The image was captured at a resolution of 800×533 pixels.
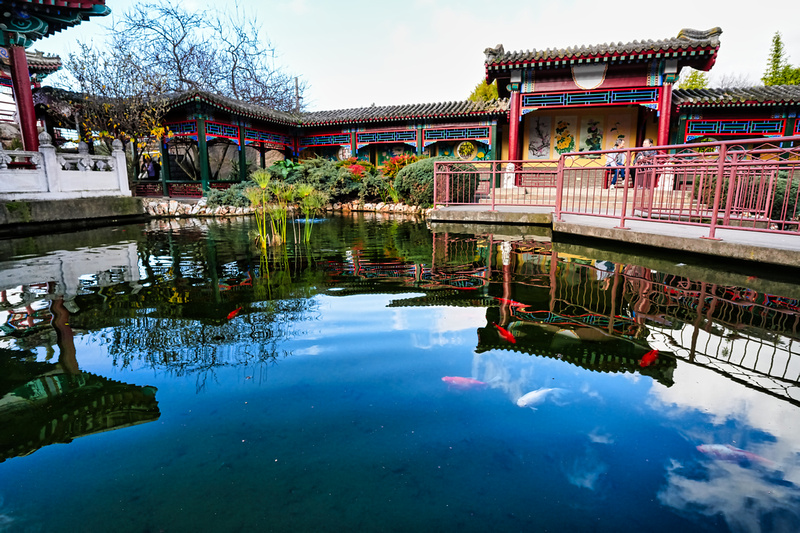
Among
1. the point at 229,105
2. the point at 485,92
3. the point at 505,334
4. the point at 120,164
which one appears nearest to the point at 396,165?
the point at 229,105

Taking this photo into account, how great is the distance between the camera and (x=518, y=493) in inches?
58.6

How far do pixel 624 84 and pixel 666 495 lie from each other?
48.3 feet

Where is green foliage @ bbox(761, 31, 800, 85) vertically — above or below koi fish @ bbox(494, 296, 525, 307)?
above

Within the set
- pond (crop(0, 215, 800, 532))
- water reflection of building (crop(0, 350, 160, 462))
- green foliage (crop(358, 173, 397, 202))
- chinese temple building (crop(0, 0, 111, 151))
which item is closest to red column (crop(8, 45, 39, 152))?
chinese temple building (crop(0, 0, 111, 151))

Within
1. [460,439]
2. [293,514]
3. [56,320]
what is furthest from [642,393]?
[56,320]

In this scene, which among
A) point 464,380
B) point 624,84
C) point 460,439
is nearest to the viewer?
point 460,439

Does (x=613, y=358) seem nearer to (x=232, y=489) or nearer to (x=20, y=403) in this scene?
(x=232, y=489)

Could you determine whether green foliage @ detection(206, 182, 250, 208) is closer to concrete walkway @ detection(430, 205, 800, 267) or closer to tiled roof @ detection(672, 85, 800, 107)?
concrete walkway @ detection(430, 205, 800, 267)

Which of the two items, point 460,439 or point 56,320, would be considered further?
point 56,320

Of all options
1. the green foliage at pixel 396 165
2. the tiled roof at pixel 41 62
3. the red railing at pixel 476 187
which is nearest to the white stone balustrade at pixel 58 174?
the tiled roof at pixel 41 62

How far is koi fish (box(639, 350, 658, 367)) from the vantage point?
2.47m

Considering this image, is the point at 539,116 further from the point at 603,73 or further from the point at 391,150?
the point at 391,150

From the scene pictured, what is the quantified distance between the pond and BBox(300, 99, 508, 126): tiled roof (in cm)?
1393

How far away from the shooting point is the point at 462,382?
7.43 feet
